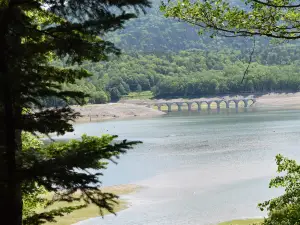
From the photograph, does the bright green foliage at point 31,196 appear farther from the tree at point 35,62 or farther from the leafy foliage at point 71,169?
the tree at point 35,62

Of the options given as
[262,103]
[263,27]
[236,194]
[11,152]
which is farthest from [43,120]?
[262,103]

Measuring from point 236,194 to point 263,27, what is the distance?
23693mm

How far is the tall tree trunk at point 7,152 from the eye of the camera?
4473 millimetres

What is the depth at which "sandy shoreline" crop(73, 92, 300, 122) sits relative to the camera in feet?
422

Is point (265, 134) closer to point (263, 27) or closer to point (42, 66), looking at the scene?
point (263, 27)

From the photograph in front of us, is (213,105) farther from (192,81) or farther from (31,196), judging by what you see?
(31,196)

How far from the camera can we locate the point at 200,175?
39.2 m

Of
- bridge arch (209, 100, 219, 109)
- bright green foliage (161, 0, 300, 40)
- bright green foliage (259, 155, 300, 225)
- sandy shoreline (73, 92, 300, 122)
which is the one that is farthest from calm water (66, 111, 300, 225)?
bridge arch (209, 100, 219, 109)

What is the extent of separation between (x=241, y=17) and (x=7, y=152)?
243 inches

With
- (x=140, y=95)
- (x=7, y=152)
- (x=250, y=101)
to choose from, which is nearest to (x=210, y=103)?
(x=250, y=101)

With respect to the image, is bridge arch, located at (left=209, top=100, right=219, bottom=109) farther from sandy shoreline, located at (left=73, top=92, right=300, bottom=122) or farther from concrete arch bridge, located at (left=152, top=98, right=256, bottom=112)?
sandy shoreline, located at (left=73, top=92, right=300, bottom=122)

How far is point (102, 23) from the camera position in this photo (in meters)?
4.81

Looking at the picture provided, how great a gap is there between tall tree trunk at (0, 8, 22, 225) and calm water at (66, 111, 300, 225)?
70.8 feet

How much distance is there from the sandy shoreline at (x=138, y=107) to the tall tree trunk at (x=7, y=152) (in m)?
115
